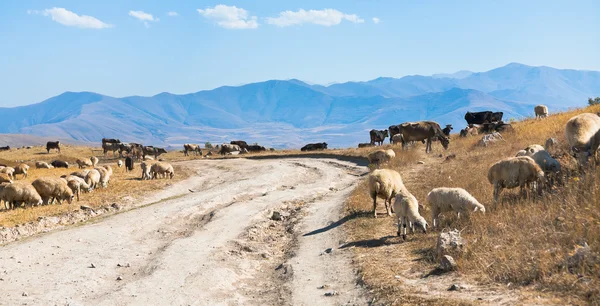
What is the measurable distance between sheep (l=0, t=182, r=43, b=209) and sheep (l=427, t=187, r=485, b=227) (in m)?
19.4

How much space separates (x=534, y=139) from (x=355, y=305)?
69.0 ft

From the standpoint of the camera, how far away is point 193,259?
14242mm

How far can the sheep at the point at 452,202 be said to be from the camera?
551 inches

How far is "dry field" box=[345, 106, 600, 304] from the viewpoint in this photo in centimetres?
871

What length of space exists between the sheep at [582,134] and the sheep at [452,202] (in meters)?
3.50

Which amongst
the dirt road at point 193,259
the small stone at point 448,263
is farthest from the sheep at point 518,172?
the dirt road at point 193,259

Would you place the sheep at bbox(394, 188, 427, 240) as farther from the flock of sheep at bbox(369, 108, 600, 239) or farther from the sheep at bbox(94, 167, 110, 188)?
the sheep at bbox(94, 167, 110, 188)

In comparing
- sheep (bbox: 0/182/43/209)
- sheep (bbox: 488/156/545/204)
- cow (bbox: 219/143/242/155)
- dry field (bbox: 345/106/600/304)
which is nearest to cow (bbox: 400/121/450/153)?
dry field (bbox: 345/106/600/304)

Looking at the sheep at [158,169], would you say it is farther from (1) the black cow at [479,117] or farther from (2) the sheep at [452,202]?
(1) the black cow at [479,117]

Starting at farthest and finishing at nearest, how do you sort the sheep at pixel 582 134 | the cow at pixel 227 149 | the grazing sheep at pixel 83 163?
the cow at pixel 227 149
the grazing sheep at pixel 83 163
the sheep at pixel 582 134

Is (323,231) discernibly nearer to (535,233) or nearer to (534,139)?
(535,233)

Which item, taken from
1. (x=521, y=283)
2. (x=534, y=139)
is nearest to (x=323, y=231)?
(x=521, y=283)

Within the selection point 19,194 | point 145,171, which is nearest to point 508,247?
point 19,194

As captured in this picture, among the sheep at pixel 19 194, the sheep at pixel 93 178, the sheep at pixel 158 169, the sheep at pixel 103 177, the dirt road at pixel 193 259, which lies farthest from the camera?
the sheep at pixel 158 169
